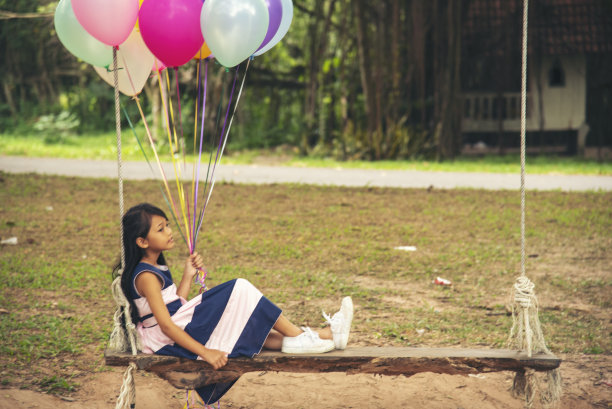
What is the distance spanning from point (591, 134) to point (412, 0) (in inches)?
206

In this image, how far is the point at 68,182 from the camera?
33.1ft

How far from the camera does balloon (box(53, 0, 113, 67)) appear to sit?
3.53 meters

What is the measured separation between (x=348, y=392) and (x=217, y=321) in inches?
37.4

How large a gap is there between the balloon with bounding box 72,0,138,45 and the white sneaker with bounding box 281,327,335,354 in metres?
1.63

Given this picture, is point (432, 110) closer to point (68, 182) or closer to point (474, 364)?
point (68, 182)

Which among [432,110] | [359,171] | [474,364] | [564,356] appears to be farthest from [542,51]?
[474,364]

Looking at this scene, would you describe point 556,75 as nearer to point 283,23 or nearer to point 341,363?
point 283,23

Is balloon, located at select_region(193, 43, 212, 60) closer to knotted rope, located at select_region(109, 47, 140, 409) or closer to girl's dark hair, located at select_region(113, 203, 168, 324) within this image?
knotted rope, located at select_region(109, 47, 140, 409)

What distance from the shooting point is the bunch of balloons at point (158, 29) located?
3.28 metres

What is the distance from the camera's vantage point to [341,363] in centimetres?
312

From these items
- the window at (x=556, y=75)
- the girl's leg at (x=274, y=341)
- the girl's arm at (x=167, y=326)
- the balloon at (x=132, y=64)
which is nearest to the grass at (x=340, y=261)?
the girl's arm at (x=167, y=326)

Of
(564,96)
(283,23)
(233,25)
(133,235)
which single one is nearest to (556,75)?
(564,96)

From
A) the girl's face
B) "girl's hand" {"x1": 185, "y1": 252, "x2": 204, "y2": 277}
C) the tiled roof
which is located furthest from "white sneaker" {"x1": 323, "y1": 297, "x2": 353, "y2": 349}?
the tiled roof

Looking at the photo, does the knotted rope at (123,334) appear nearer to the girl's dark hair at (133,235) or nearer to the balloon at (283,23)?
the girl's dark hair at (133,235)
